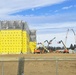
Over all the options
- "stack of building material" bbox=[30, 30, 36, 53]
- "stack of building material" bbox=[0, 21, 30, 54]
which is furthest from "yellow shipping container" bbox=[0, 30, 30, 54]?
"stack of building material" bbox=[30, 30, 36, 53]

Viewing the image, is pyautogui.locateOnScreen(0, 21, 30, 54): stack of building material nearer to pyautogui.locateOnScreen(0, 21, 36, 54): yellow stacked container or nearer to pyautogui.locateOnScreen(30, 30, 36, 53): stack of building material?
pyautogui.locateOnScreen(0, 21, 36, 54): yellow stacked container

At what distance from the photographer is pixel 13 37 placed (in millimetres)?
97125

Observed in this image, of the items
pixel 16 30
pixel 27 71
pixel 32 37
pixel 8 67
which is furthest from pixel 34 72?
pixel 32 37

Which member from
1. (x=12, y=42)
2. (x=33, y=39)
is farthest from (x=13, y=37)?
(x=33, y=39)

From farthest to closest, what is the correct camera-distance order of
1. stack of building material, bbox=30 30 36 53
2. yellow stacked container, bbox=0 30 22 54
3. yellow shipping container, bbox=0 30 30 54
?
stack of building material, bbox=30 30 36 53 → yellow stacked container, bbox=0 30 22 54 → yellow shipping container, bbox=0 30 30 54

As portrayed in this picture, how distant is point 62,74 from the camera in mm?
23375

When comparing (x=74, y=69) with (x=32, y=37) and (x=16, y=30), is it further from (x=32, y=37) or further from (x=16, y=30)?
(x=32, y=37)

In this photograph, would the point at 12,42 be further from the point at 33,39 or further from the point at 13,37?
the point at 33,39

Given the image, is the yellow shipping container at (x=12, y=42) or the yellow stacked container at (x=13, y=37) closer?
the yellow stacked container at (x=13, y=37)

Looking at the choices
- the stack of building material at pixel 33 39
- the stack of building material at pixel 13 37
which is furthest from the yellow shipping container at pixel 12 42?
the stack of building material at pixel 33 39

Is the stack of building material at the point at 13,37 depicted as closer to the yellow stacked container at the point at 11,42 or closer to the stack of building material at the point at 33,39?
the yellow stacked container at the point at 11,42

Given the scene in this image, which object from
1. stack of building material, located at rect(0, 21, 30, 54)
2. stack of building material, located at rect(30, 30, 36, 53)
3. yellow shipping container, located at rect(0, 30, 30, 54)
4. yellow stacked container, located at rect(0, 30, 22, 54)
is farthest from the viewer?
stack of building material, located at rect(30, 30, 36, 53)

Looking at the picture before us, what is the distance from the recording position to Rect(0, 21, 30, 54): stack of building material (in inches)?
3767

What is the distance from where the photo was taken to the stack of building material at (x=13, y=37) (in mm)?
95688
